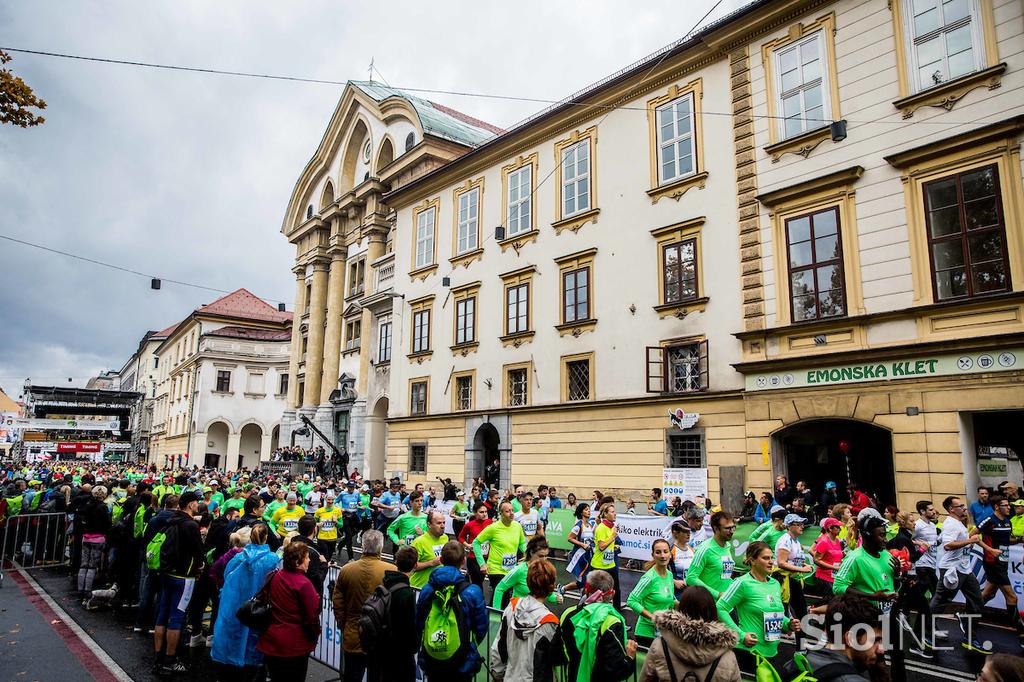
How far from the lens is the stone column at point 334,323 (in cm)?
4284

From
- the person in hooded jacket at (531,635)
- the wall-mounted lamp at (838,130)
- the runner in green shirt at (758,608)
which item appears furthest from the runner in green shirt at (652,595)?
the wall-mounted lamp at (838,130)

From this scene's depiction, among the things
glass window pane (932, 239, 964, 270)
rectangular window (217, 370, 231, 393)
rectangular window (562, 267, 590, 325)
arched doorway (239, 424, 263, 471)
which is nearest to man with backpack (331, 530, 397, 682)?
glass window pane (932, 239, 964, 270)

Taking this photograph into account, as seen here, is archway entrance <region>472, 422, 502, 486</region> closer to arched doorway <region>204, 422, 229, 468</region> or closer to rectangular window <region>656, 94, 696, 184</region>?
rectangular window <region>656, 94, 696, 184</region>

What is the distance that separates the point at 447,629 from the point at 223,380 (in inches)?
2452

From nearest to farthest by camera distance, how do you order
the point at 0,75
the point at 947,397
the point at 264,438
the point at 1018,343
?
the point at 0,75 → the point at 1018,343 → the point at 947,397 → the point at 264,438

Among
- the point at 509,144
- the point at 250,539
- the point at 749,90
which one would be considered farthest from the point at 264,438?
the point at 250,539

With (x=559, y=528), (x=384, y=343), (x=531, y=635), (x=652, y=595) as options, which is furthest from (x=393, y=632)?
(x=384, y=343)

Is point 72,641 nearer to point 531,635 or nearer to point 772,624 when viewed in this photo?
point 531,635

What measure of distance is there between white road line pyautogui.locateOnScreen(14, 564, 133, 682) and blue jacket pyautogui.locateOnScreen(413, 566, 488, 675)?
4.49m

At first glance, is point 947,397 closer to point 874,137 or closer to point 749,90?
point 874,137

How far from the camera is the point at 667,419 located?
68.1ft

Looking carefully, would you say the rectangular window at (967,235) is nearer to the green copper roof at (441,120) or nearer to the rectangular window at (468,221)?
the rectangular window at (468,221)

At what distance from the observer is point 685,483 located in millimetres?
19375

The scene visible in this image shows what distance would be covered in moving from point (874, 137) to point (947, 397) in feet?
22.3
